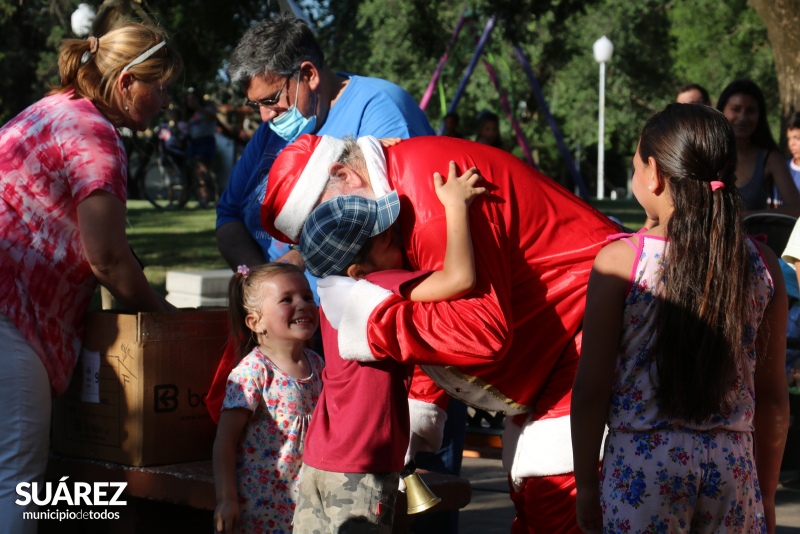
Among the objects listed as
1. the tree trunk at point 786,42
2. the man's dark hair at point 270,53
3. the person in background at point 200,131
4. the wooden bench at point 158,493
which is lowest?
the wooden bench at point 158,493

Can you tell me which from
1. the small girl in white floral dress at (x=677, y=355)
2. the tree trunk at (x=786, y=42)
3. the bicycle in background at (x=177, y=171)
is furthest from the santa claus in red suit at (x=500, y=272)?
the bicycle in background at (x=177, y=171)

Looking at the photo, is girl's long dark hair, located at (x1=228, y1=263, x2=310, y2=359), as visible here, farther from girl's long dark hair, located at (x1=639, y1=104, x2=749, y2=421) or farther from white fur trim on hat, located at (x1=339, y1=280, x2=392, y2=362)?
girl's long dark hair, located at (x1=639, y1=104, x2=749, y2=421)

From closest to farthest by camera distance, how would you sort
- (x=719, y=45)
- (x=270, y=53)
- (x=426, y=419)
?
(x=426, y=419) < (x=270, y=53) < (x=719, y=45)

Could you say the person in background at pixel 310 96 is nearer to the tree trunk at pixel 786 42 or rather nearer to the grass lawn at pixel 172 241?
the tree trunk at pixel 786 42

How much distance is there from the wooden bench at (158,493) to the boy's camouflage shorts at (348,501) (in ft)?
1.69

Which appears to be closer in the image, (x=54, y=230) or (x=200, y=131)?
(x=54, y=230)

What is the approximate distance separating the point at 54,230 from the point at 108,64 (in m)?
0.56

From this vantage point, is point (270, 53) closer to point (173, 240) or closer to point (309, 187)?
point (309, 187)

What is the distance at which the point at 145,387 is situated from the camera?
341cm

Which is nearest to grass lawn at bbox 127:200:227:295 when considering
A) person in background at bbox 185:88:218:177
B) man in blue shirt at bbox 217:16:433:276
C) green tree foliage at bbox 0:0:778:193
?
person in background at bbox 185:88:218:177

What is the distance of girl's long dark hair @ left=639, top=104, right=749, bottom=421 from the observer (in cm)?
230

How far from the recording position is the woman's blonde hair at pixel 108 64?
3.37m

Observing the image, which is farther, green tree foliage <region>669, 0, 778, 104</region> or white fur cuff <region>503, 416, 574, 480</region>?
green tree foliage <region>669, 0, 778, 104</region>

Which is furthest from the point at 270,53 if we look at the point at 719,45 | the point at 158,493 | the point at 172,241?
the point at 719,45
